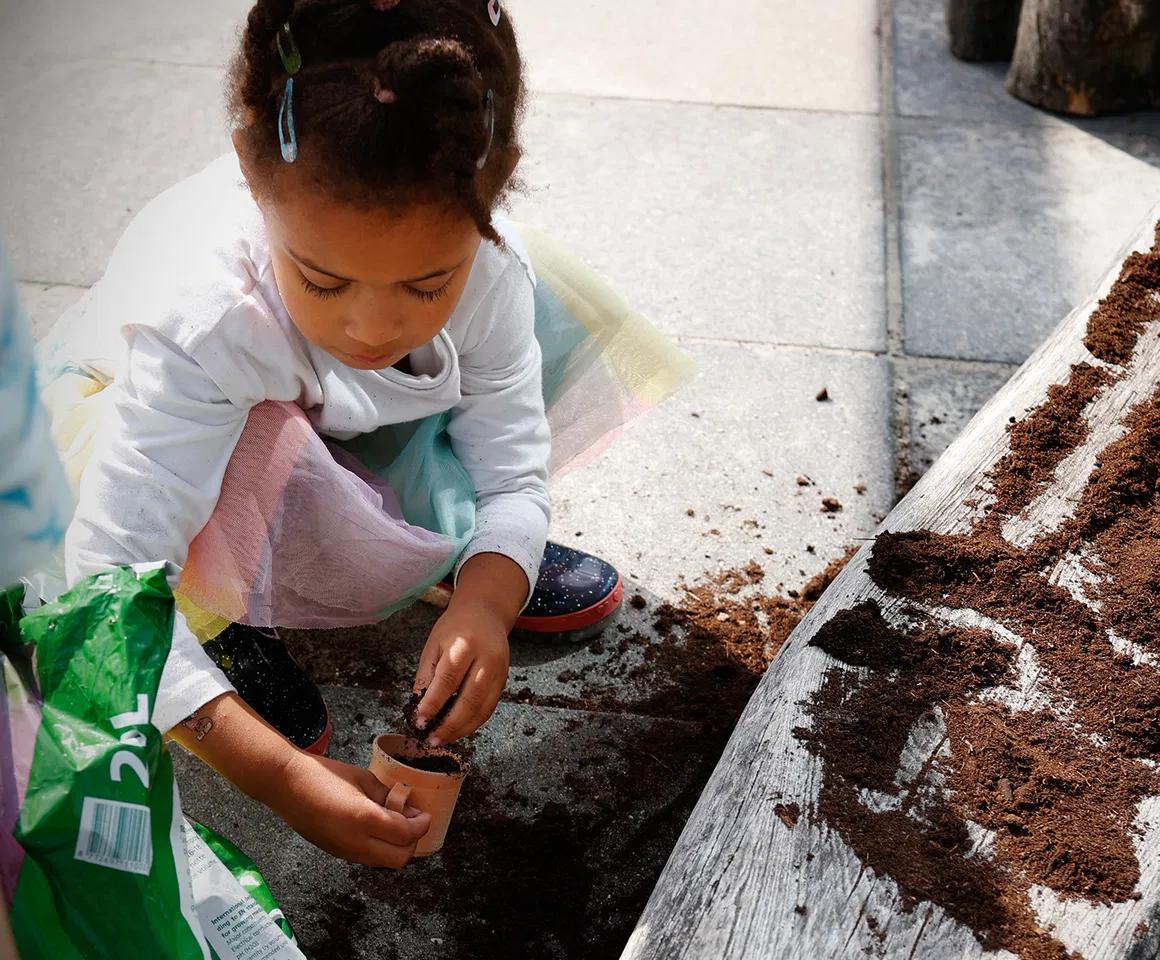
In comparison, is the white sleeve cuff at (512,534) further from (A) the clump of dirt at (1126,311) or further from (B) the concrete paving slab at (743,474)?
(A) the clump of dirt at (1126,311)

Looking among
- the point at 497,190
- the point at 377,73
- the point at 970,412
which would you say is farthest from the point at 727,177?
the point at 377,73

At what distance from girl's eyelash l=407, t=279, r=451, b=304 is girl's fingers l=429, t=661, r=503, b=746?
1.77 feet

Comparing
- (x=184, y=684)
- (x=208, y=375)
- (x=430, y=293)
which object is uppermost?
(x=430, y=293)

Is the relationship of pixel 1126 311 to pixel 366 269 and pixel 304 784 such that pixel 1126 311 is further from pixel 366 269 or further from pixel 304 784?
pixel 304 784

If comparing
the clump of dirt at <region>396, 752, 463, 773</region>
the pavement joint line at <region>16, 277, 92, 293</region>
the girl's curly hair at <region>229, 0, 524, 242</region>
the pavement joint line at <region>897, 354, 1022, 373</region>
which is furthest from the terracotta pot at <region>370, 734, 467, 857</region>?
the pavement joint line at <region>16, 277, 92, 293</region>

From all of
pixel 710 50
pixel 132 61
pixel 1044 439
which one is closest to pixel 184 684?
pixel 1044 439

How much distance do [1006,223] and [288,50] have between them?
2597 mm

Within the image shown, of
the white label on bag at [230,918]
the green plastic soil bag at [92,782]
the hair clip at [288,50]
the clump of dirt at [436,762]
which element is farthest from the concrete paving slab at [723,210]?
the green plastic soil bag at [92,782]

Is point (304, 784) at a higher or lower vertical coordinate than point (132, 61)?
higher

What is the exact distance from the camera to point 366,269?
153cm

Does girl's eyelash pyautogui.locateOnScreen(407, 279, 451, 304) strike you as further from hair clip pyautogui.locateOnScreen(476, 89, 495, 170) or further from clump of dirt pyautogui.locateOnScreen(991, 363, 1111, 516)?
clump of dirt pyautogui.locateOnScreen(991, 363, 1111, 516)

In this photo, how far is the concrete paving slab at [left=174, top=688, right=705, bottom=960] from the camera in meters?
1.84

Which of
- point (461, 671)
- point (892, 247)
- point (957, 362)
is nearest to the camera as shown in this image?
point (461, 671)

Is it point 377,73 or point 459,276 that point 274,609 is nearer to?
point 459,276
